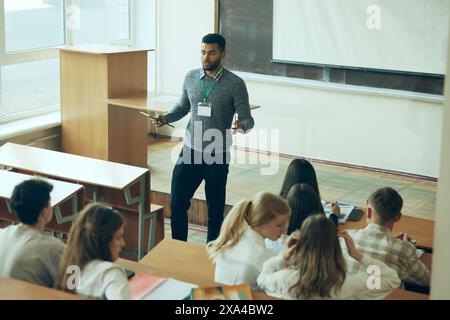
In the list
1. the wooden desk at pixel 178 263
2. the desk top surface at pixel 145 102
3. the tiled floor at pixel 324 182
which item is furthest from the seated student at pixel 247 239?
the desk top surface at pixel 145 102

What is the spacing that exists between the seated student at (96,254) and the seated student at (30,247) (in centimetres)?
22

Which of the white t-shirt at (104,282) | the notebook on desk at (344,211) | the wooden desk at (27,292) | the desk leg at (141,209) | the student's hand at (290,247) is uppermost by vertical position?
the student's hand at (290,247)

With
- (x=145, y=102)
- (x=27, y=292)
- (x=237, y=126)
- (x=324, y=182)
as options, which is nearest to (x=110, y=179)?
(x=237, y=126)

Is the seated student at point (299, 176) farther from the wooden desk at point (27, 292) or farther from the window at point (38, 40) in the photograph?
the window at point (38, 40)

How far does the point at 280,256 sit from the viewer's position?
3291 millimetres

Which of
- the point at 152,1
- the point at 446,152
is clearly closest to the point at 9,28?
the point at 152,1

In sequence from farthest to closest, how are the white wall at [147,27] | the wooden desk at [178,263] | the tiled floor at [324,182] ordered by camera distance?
1. the white wall at [147,27]
2. the tiled floor at [324,182]
3. the wooden desk at [178,263]

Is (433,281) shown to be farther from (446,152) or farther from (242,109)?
(242,109)

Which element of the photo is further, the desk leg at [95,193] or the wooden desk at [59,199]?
the desk leg at [95,193]

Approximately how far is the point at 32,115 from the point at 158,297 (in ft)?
16.0

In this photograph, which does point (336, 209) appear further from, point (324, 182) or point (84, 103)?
point (84, 103)

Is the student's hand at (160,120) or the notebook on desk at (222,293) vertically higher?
the student's hand at (160,120)

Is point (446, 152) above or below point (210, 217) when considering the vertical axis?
above

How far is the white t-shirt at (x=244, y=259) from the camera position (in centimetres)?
344
